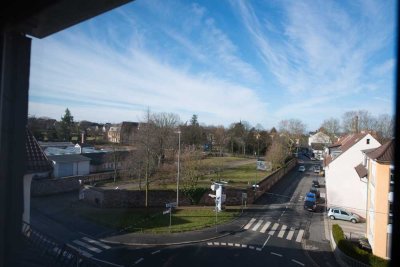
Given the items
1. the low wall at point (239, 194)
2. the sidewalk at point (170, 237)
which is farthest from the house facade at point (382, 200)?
the low wall at point (239, 194)

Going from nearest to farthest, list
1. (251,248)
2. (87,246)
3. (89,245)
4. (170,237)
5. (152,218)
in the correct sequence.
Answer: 1. (87,246)
2. (89,245)
3. (251,248)
4. (170,237)
5. (152,218)

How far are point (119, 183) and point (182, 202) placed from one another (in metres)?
4.27

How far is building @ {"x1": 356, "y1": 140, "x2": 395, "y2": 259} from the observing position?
496mm

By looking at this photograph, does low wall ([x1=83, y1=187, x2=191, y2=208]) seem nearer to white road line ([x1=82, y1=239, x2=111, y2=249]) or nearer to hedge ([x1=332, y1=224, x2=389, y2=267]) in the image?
white road line ([x1=82, y1=239, x2=111, y2=249])

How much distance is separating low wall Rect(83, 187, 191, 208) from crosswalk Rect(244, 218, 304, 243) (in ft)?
11.5

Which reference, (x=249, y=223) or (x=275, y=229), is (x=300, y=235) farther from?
(x=249, y=223)

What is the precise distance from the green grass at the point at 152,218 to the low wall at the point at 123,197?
39 centimetres

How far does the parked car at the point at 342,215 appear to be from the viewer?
12.2m

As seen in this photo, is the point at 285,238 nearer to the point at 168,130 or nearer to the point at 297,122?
the point at 168,130

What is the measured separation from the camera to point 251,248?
8250 millimetres

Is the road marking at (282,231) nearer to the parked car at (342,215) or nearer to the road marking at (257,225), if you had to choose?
the road marking at (257,225)

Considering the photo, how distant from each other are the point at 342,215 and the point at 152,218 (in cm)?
699

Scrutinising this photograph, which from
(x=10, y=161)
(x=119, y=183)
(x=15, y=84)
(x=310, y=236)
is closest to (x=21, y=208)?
(x=10, y=161)

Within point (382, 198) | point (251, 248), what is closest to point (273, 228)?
point (251, 248)
